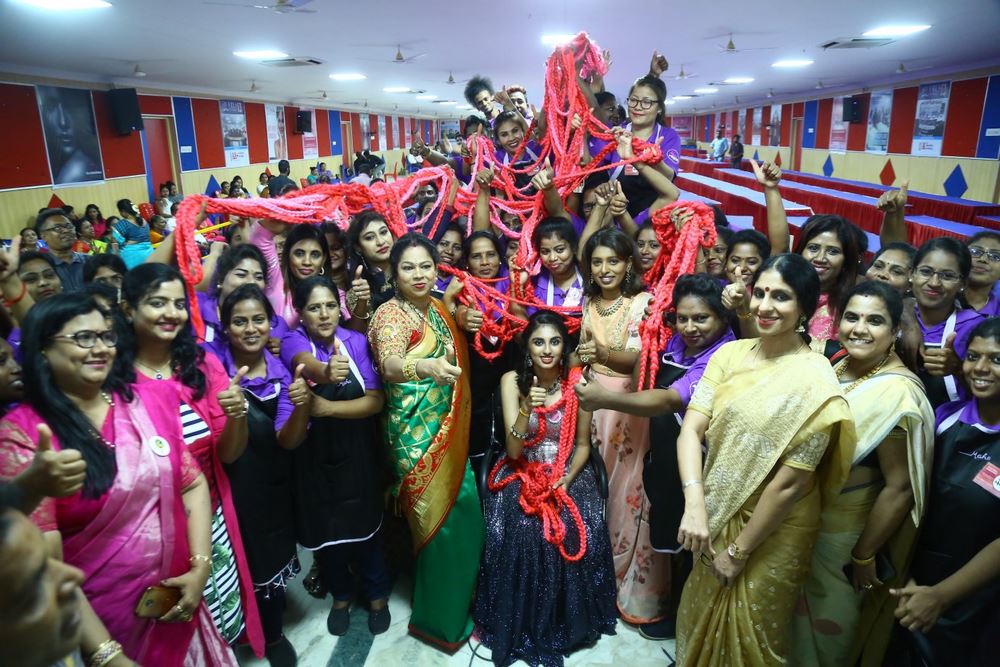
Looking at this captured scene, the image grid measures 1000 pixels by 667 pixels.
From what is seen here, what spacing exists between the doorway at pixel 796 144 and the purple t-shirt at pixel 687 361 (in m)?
18.1

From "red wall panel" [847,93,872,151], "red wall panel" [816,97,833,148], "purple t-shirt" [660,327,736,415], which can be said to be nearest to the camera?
"purple t-shirt" [660,327,736,415]

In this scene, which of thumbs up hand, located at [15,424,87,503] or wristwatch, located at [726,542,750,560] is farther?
wristwatch, located at [726,542,750,560]

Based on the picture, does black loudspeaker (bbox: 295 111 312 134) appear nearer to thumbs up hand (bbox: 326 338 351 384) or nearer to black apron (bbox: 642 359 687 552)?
thumbs up hand (bbox: 326 338 351 384)

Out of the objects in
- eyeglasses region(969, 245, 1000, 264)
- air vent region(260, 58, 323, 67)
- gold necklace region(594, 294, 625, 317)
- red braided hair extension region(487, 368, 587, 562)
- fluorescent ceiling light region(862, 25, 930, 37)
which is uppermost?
air vent region(260, 58, 323, 67)

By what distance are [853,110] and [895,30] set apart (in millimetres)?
8450

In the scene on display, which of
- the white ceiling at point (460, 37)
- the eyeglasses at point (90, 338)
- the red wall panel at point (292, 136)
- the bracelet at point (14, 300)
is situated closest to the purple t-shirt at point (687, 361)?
the eyeglasses at point (90, 338)

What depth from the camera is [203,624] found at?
5.95ft

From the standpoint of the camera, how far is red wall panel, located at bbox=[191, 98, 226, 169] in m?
12.2

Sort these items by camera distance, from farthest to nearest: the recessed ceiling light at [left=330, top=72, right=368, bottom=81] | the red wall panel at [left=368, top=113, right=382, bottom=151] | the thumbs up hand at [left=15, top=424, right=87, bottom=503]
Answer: the red wall panel at [left=368, top=113, right=382, bottom=151], the recessed ceiling light at [left=330, top=72, right=368, bottom=81], the thumbs up hand at [left=15, top=424, right=87, bottom=503]

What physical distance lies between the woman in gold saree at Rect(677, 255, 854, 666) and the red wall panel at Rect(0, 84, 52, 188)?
377 inches

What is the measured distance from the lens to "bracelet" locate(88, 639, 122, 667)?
1.43m

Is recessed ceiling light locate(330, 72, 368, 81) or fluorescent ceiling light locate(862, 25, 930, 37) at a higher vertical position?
recessed ceiling light locate(330, 72, 368, 81)

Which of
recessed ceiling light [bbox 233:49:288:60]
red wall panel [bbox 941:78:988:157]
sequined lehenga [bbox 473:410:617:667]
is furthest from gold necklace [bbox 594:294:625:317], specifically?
red wall panel [bbox 941:78:988:157]

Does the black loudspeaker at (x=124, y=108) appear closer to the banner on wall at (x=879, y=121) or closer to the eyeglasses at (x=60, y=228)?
the eyeglasses at (x=60, y=228)
